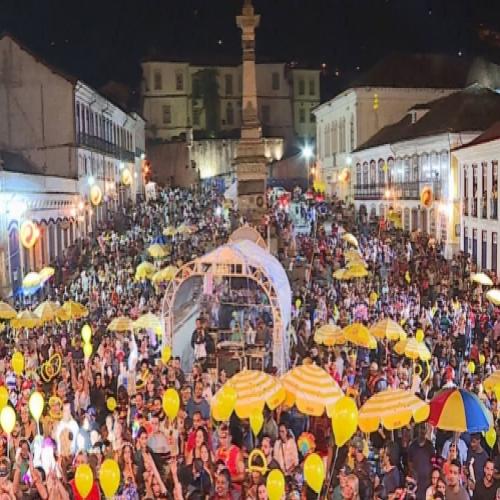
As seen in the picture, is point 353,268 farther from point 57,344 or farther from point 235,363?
point 57,344

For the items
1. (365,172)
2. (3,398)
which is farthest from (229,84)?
(3,398)

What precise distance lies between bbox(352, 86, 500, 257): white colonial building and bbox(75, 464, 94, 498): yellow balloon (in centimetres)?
3086

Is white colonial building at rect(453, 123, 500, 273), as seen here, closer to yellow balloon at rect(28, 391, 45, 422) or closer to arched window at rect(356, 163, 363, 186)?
arched window at rect(356, 163, 363, 186)

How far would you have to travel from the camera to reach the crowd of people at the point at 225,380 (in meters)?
11.3

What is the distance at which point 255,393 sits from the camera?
41.8 ft

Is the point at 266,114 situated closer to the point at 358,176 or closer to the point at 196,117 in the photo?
the point at 196,117

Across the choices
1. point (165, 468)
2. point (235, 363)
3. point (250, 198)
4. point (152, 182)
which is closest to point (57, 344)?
point (235, 363)

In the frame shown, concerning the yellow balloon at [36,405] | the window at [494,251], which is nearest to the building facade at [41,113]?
the window at [494,251]

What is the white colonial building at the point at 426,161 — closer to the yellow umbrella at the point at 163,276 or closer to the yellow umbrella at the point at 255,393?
the yellow umbrella at the point at 163,276

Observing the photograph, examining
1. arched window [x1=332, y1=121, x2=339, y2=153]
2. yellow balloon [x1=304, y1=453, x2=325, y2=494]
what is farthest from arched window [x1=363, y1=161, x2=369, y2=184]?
yellow balloon [x1=304, y1=453, x2=325, y2=494]

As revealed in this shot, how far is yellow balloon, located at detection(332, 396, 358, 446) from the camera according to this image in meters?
11.8

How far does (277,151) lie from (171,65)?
1255 centimetres

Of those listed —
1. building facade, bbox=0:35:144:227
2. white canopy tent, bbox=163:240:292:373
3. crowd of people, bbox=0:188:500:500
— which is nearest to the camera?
crowd of people, bbox=0:188:500:500

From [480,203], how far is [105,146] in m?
26.5
